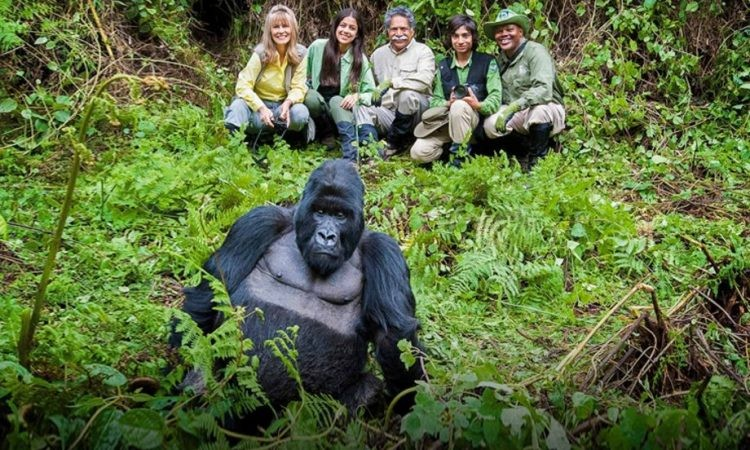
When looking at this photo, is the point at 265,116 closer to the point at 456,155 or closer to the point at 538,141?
the point at 456,155

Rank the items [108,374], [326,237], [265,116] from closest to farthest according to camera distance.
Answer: [108,374] → [326,237] → [265,116]

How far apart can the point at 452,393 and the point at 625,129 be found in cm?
539

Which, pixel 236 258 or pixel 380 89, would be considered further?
pixel 380 89

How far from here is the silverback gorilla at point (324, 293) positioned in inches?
124

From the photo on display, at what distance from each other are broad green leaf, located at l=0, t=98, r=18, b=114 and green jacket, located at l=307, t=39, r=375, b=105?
2.18 meters

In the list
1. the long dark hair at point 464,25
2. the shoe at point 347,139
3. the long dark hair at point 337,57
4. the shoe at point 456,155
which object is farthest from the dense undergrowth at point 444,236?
the long dark hair at point 464,25

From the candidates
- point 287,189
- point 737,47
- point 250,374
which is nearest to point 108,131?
point 287,189

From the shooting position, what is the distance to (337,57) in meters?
6.80

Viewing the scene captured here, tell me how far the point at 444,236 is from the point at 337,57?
7.34ft

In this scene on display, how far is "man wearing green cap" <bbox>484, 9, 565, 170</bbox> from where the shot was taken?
6.51 metres

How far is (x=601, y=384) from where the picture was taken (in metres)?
3.06

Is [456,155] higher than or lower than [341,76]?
lower

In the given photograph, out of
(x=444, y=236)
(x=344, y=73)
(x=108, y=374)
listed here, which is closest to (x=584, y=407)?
(x=108, y=374)

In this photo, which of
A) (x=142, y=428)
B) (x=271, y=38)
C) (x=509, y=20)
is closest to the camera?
(x=142, y=428)
